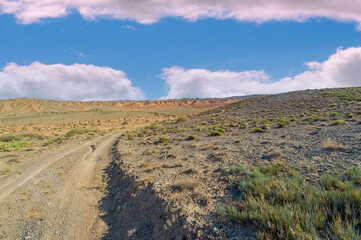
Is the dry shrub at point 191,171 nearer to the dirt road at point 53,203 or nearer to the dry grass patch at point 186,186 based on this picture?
the dry grass patch at point 186,186

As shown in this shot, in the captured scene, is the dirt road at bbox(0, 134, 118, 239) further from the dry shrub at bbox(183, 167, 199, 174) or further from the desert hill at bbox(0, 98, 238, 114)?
the desert hill at bbox(0, 98, 238, 114)

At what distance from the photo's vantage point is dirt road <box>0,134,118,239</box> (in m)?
6.20

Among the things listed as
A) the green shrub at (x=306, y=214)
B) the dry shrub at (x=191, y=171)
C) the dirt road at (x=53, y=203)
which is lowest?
the dirt road at (x=53, y=203)

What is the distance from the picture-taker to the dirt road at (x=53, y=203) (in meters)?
6.20

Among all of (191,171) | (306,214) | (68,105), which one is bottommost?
(191,171)

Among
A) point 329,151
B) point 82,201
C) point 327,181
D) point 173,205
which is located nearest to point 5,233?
point 82,201

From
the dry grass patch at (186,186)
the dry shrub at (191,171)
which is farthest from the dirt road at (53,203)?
the dry shrub at (191,171)

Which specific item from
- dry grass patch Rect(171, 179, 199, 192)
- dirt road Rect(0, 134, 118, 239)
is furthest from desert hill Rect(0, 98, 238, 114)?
dry grass patch Rect(171, 179, 199, 192)

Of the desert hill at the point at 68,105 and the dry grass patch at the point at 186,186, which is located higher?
the desert hill at the point at 68,105

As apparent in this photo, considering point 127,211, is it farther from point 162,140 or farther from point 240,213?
point 162,140

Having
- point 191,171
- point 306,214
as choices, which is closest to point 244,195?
point 306,214

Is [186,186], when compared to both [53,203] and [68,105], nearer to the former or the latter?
[53,203]

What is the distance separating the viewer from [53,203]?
8.02m

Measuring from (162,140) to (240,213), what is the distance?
15061 millimetres
